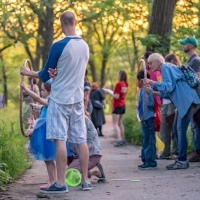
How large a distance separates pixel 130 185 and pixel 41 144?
1.31m

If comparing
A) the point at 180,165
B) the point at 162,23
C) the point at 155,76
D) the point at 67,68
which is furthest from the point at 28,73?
the point at 162,23

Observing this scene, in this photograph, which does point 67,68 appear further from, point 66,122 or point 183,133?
point 183,133

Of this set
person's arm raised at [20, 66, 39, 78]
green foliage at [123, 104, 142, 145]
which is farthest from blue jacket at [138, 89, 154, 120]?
green foliage at [123, 104, 142, 145]

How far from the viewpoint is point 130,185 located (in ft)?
29.3

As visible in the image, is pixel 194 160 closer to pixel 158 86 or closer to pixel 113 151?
pixel 158 86

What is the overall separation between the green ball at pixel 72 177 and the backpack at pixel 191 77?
261 cm

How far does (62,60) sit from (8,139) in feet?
8.05

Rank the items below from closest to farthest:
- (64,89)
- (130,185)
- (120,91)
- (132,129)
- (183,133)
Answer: (64,89), (130,185), (183,133), (120,91), (132,129)

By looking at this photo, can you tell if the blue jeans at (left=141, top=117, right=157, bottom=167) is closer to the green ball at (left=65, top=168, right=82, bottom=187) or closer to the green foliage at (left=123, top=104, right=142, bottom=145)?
the green ball at (left=65, top=168, right=82, bottom=187)

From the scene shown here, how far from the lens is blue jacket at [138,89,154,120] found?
10.9 meters

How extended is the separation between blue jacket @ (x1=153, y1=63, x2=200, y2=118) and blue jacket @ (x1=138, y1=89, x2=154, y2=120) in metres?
0.51

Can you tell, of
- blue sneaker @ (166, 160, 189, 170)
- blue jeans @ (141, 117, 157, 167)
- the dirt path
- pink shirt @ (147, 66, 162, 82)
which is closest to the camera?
the dirt path

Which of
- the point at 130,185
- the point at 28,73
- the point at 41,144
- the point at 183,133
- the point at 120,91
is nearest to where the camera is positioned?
the point at 28,73

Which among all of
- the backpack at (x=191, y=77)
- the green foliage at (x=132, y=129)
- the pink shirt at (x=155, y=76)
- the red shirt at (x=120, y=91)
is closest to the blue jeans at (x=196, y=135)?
the backpack at (x=191, y=77)
